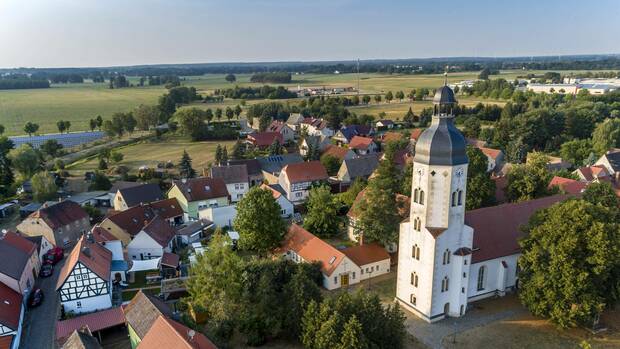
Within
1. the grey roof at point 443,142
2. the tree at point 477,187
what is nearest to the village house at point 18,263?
the grey roof at point 443,142

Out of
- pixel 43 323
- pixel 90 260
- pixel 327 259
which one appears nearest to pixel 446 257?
pixel 327 259

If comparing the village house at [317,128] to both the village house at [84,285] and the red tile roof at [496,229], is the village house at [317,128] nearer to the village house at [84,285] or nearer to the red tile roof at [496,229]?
the red tile roof at [496,229]

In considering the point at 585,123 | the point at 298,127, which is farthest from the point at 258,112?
the point at 585,123

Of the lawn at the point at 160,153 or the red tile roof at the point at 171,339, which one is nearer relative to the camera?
the red tile roof at the point at 171,339

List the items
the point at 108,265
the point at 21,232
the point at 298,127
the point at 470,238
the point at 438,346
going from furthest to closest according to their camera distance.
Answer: the point at 298,127
the point at 21,232
the point at 108,265
the point at 470,238
the point at 438,346

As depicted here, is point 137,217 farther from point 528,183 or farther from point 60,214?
point 528,183

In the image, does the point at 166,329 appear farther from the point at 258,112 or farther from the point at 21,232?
the point at 258,112
